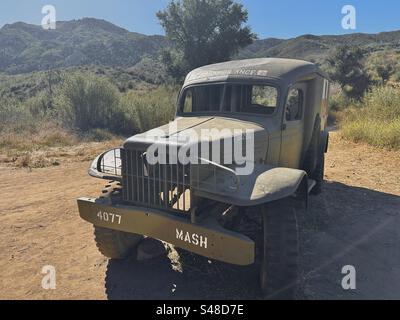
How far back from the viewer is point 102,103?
13.9m

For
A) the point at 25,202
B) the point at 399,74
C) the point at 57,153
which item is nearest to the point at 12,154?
the point at 57,153

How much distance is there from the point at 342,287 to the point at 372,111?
10094 mm

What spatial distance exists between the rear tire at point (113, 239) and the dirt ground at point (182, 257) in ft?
0.52

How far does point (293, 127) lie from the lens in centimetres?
463

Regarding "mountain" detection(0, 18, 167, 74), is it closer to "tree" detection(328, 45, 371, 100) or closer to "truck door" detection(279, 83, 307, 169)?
"tree" detection(328, 45, 371, 100)

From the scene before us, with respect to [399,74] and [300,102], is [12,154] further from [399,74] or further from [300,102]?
[399,74]

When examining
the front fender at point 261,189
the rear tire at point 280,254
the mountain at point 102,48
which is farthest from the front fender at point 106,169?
the mountain at point 102,48

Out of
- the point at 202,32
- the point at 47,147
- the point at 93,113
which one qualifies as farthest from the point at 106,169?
the point at 202,32

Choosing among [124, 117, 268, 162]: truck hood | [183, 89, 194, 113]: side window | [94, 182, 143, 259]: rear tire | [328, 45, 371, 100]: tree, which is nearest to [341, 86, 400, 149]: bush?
[183, 89, 194, 113]: side window

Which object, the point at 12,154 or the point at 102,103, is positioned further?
the point at 102,103

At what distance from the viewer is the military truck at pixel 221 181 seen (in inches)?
121

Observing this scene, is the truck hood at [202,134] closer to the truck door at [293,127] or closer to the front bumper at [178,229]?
the truck door at [293,127]

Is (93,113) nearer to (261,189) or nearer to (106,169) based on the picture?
(106,169)

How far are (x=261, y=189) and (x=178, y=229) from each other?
78 cm
